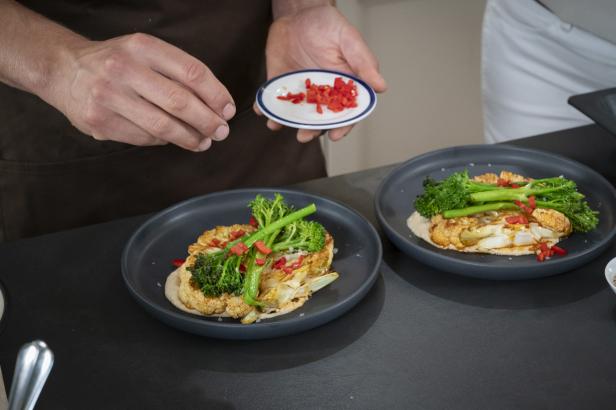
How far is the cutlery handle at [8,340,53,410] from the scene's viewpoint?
1.00 m

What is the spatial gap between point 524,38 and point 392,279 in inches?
44.1

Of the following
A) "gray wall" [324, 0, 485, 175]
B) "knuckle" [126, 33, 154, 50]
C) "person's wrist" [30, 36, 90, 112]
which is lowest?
"gray wall" [324, 0, 485, 175]

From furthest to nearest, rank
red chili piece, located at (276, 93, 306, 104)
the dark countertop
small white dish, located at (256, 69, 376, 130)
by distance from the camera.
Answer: red chili piece, located at (276, 93, 306, 104) → small white dish, located at (256, 69, 376, 130) → the dark countertop

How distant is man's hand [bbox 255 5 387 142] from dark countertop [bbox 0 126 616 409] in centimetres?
53

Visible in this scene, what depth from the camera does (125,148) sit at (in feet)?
6.45

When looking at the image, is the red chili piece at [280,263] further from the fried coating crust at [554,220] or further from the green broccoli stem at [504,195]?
the fried coating crust at [554,220]

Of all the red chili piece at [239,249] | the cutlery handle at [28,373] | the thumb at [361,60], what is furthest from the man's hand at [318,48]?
the cutlery handle at [28,373]

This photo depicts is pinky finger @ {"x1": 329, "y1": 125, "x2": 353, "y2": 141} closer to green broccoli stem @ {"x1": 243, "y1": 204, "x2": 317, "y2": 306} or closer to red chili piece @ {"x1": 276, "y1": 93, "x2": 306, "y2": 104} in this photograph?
red chili piece @ {"x1": 276, "y1": 93, "x2": 306, "y2": 104}

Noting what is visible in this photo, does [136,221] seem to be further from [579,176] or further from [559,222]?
[579,176]

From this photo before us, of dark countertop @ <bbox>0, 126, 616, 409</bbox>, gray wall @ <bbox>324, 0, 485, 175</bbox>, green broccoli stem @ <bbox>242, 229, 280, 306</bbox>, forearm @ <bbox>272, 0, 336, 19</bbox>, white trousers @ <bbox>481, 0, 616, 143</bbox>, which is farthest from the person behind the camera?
gray wall @ <bbox>324, 0, 485, 175</bbox>

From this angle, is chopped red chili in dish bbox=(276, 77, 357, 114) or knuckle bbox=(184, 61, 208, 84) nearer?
knuckle bbox=(184, 61, 208, 84)

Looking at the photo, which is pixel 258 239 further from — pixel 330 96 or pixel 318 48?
pixel 318 48

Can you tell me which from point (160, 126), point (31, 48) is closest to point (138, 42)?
point (160, 126)

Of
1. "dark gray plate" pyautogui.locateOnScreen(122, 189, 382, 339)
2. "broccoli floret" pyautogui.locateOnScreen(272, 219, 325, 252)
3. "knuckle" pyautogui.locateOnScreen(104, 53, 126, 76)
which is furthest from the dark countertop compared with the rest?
"knuckle" pyautogui.locateOnScreen(104, 53, 126, 76)
